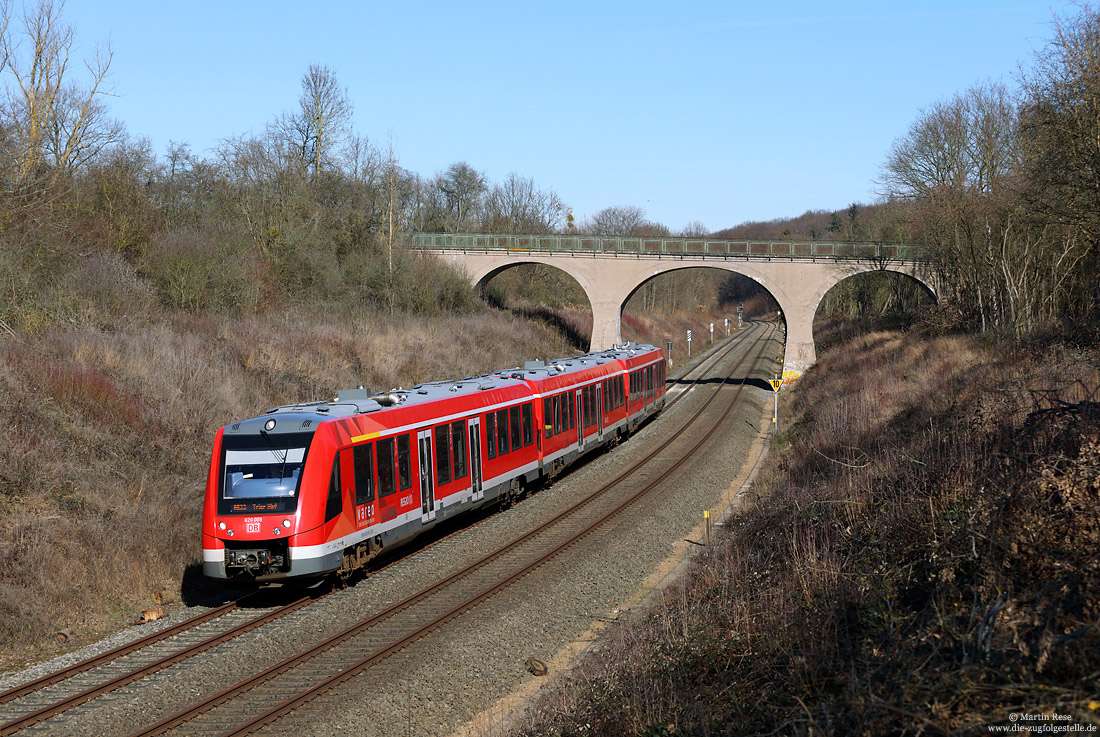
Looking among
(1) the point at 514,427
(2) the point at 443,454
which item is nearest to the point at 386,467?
(2) the point at 443,454

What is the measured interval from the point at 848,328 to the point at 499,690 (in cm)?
5212

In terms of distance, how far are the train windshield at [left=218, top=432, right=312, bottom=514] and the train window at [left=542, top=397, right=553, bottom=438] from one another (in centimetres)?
855

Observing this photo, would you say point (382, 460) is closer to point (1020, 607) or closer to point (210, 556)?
point (210, 556)

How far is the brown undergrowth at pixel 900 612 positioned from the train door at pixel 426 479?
4.41 metres

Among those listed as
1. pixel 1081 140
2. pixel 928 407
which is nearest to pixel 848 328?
pixel 1081 140

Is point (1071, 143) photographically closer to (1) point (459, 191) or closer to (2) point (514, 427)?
(2) point (514, 427)

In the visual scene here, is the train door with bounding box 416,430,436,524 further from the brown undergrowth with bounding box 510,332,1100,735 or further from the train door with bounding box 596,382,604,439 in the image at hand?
the train door with bounding box 596,382,604,439

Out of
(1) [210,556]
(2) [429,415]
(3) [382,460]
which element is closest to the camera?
(1) [210,556]

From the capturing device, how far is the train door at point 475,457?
15297mm

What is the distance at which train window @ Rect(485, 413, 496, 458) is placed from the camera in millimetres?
16016

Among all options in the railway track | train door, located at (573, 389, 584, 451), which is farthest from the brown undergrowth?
train door, located at (573, 389, 584, 451)

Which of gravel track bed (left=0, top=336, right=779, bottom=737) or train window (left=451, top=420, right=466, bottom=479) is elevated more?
train window (left=451, top=420, right=466, bottom=479)

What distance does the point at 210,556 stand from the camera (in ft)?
35.7

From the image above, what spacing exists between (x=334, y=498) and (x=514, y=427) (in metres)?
6.60
